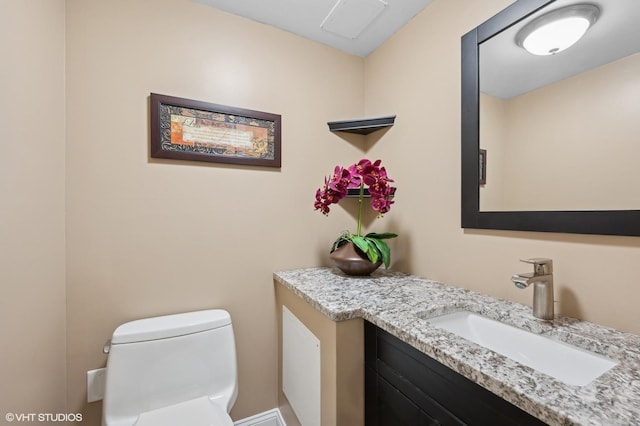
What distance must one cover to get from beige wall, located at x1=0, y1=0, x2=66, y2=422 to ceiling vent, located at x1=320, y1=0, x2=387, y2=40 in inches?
45.6

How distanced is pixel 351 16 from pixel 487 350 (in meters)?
1.55

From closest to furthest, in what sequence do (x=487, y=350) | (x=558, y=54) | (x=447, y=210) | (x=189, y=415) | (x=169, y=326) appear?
1. (x=487, y=350)
2. (x=558, y=54)
3. (x=189, y=415)
4. (x=169, y=326)
5. (x=447, y=210)

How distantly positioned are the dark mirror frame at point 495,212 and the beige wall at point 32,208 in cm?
151

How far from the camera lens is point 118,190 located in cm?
114

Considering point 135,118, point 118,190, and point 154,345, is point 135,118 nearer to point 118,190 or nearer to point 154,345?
point 118,190

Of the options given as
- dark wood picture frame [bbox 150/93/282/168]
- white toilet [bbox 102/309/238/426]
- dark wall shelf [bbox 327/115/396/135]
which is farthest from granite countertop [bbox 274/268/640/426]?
dark wall shelf [bbox 327/115/396/135]

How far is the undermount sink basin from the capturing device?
67 cm

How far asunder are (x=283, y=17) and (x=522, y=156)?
1.32 metres

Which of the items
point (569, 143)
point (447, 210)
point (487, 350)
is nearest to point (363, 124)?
point (447, 210)

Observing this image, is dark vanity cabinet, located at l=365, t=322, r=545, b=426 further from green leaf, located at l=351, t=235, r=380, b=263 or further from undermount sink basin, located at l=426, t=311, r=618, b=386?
green leaf, located at l=351, t=235, r=380, b=263

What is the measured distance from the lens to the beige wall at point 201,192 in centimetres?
80

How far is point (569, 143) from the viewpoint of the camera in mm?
821

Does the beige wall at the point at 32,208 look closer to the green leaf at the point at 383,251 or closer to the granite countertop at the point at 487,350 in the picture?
the granite countertop at the point at 487,350

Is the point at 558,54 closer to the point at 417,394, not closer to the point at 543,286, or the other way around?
the point at 543,286
